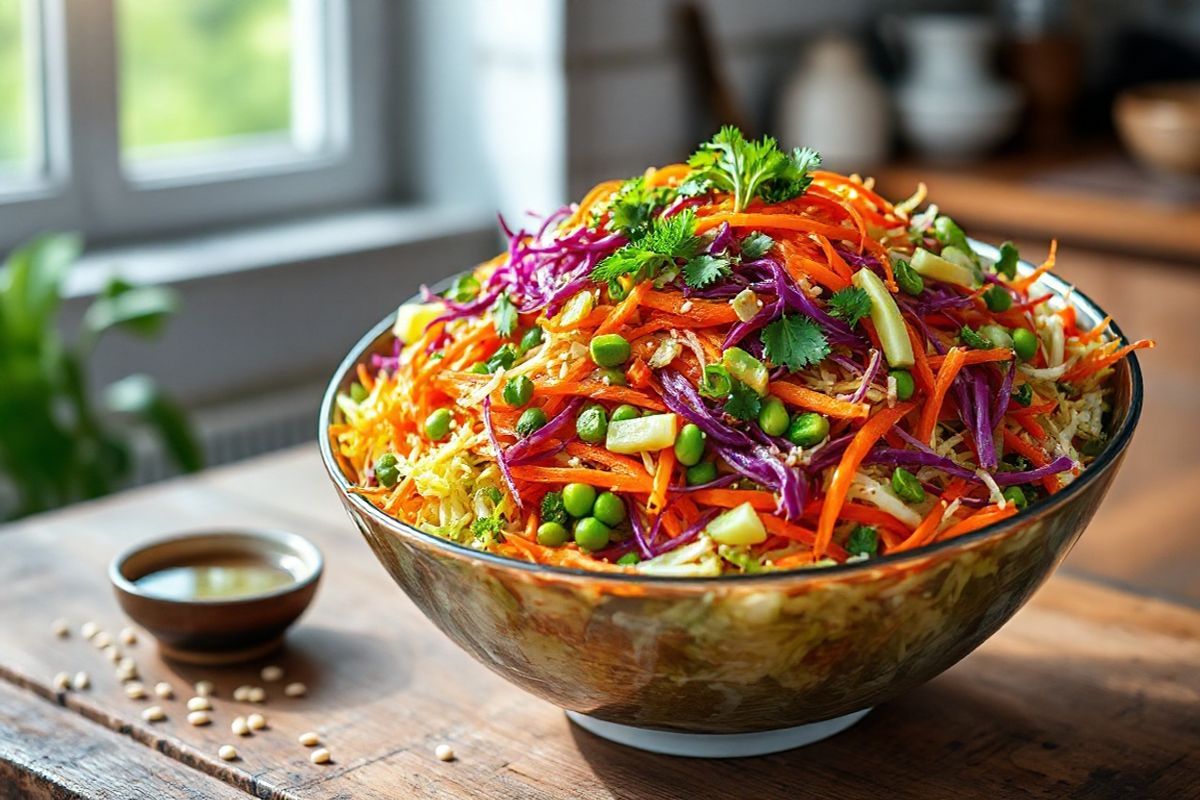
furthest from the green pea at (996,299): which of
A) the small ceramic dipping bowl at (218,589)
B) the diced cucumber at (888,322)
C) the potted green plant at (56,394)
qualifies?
the potted green plant at (56,394)

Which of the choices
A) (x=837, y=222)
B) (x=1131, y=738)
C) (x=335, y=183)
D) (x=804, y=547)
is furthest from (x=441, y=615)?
(x=335, y=183)

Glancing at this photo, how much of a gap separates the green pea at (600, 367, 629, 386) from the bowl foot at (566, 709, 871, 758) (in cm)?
26

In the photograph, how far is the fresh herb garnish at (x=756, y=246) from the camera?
1.08 m

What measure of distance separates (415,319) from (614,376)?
0.28 metres

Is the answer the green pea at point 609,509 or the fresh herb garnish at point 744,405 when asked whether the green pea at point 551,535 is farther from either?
the fresh herb garnish at point 744,405

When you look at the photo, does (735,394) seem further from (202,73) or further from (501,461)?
(202,73)

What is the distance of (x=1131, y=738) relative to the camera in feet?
3.91

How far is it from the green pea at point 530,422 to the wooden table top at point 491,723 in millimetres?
267

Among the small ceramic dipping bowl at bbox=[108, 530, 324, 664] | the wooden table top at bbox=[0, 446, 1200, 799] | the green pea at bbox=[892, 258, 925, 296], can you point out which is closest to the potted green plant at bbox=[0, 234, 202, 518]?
the wooden table top at bbox=[0, 446, 1200, 799]

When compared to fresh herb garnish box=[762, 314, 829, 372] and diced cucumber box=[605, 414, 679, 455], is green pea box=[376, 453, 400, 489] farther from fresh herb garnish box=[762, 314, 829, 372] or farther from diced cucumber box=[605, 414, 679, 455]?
fresh herb garnish box=[762, 314, 829, 372]

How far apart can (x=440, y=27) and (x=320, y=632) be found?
211 centimetres

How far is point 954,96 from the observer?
3342 mm

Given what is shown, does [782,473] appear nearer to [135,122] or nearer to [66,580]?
[66,580]

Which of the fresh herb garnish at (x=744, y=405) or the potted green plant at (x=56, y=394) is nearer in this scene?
the fresh herb garnish at (x=744, y=405)
